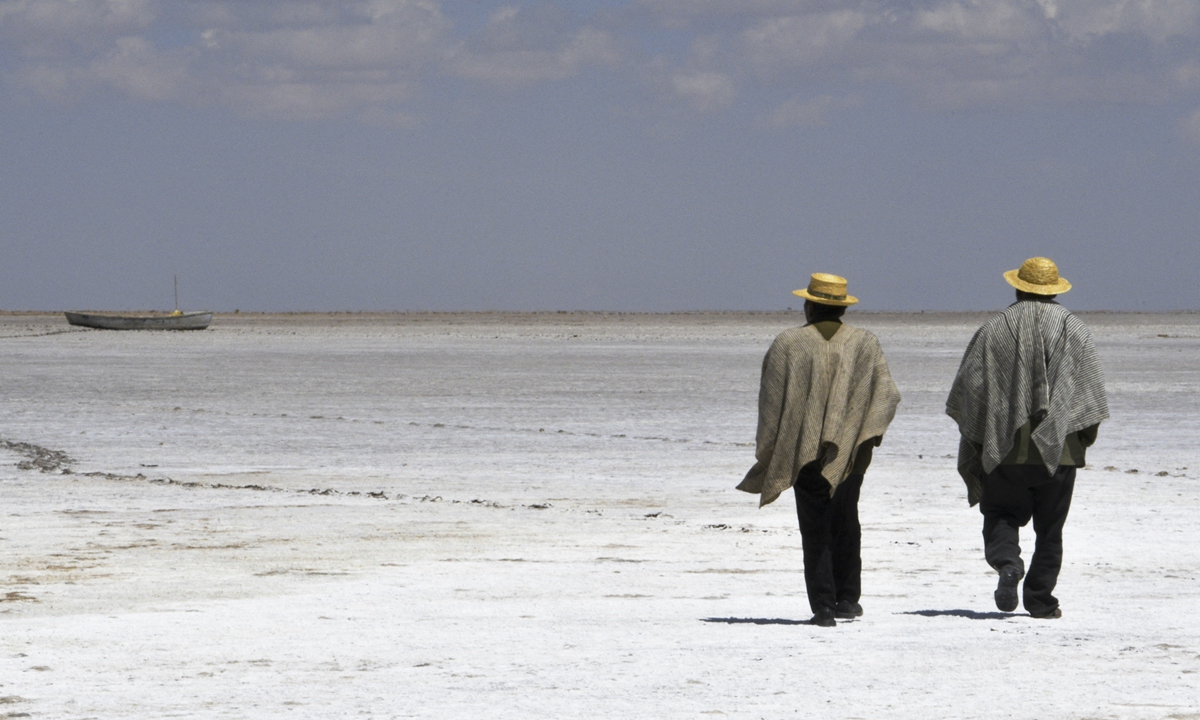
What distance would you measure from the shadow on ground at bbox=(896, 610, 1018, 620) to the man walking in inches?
17.3

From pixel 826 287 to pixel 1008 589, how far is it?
5.17 ft

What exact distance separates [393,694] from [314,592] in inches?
95.0

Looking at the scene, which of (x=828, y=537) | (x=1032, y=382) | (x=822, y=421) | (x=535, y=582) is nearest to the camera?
(x=822, y=421)

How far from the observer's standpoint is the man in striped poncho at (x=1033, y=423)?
7.71 m

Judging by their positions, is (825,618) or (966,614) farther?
(966,614)

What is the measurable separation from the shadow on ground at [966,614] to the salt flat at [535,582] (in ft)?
0.09

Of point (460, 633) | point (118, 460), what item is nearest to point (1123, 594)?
point (460, 633)

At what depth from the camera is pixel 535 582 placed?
8891 millimetres

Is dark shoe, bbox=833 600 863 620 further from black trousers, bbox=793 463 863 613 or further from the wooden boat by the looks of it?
the wooden boat

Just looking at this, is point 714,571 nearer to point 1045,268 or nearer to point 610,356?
point 1045,268

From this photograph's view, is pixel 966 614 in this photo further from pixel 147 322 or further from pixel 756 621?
pixel 147 322

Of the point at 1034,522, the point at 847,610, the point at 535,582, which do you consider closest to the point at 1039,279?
the point at 1034,522

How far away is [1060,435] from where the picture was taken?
7656 millimetres

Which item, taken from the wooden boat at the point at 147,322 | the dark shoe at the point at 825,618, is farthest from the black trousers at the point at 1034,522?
the wooden boat at the point at 147,322
